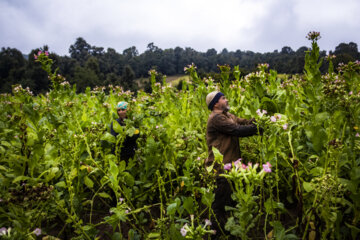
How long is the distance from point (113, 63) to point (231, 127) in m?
87.0

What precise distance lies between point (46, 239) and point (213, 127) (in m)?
2.18

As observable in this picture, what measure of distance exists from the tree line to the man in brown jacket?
24.2 m

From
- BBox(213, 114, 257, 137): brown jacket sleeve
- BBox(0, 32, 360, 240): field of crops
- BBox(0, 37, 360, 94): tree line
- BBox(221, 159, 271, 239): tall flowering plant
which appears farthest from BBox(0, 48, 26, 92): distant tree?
BBox(221, 159, 271, 239): tall flowering plant

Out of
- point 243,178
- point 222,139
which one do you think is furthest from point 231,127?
point 243,178

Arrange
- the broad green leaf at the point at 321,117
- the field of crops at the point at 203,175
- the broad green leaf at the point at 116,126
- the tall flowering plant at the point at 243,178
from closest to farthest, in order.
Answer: the tall flowering plant at the point at 243,178 → the field of crops at the point at 203,175 → the broad green leaf at the point at 321,117 → the broad green leaf at the point at 116,126

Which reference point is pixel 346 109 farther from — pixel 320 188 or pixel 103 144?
pixel 103 144

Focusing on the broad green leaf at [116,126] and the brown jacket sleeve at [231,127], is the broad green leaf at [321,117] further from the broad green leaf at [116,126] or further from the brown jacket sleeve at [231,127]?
the broad green leaf at [116,126]

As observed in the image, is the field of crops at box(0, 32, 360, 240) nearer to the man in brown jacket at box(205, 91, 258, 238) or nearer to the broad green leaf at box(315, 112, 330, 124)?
the broad green leaf at box(315, 112, 330, 124)

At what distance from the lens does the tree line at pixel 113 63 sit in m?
45.4

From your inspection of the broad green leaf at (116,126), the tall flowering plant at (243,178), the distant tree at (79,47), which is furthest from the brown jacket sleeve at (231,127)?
the distant tree at (79,47)

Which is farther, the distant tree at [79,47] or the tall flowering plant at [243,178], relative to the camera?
the distant tree at [79,47]

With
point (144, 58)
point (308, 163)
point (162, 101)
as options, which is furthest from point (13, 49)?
point (308, 163)

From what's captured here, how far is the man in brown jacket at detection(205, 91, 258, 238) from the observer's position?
2.79 metres

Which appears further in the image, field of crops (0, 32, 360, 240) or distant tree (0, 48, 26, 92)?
distant tree (0, 48, 26, 92)
